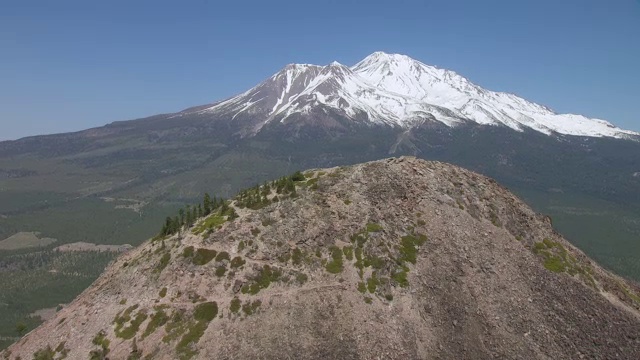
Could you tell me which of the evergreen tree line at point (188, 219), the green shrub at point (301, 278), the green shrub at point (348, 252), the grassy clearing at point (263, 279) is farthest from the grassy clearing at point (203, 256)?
the green shrub at point (348, 252)

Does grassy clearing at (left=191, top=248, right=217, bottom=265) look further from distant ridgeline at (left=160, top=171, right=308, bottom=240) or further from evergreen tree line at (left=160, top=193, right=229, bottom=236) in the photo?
evergreen tree line at (left=160, top=193, right=229, bottom=236)

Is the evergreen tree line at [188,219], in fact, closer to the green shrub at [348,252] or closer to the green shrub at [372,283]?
the green shrub at [348,252]

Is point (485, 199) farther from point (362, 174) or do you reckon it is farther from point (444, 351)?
point (444, 351)

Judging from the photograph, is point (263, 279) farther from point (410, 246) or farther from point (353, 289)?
point (410, 246)

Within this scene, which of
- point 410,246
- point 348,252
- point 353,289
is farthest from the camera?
point 410,246

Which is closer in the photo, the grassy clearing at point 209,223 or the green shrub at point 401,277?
the green shrub at point 401,277

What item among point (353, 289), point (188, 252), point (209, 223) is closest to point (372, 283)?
point (353, 289)

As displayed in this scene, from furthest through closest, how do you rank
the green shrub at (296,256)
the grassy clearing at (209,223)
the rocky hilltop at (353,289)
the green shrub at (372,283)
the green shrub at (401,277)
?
the grassy clearing at (209,223) < the green shrub at (296,256) < the green shrub at (401,277) < the green shrub at (372,283) < the rocky hilltop at (353,289)

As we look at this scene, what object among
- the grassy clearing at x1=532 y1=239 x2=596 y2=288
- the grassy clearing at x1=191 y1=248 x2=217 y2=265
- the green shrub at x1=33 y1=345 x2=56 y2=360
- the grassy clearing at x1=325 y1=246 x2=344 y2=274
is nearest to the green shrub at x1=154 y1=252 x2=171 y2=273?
the grassy clearing at x1=191 y1=248 x2=217 y2=265
